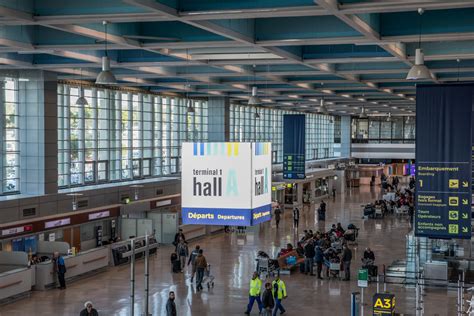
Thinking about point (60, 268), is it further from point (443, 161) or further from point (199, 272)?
point (443, 161)

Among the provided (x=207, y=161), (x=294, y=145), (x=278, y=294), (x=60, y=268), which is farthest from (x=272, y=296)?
(x=294, y=145)

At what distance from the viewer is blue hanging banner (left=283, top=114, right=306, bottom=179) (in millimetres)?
36406

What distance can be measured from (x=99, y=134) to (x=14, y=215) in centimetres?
969

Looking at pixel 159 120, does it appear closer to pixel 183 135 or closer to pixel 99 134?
pixel 183 135

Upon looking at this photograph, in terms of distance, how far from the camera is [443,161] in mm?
15594

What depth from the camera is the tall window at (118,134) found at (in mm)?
29781

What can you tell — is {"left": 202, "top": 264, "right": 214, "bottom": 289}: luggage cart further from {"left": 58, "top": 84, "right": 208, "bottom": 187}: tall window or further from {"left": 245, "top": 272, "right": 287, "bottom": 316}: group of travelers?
{"left": 58, "top": 84, "right": 208, "bottom": 187}: tall window

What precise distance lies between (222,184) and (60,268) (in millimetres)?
9284

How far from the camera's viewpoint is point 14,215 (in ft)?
75.3

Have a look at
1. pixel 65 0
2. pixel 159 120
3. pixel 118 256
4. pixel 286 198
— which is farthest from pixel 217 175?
pixel 286 198

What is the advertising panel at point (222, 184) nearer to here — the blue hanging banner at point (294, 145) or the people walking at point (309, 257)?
the people walking at point (309, 257)

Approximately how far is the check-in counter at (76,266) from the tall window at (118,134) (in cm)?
533

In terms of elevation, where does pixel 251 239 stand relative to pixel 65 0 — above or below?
below

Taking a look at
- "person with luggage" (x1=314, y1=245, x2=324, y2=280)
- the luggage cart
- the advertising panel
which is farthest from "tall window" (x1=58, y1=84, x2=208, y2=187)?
the advertising panel
